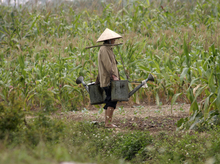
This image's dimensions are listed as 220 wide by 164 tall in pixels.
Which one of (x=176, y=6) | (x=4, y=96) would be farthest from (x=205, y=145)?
(x=176, y=6)

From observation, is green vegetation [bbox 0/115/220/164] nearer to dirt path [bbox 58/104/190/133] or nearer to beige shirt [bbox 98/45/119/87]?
dirt path [bbox 58/104/190/133]

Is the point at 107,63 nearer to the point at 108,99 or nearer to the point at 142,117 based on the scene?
the point at 108,99

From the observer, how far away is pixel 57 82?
689 centimetres

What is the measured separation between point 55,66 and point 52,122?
13.2ft

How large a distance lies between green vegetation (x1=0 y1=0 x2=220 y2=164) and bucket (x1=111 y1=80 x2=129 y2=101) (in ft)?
1.93

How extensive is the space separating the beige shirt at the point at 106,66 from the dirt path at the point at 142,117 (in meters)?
0.90

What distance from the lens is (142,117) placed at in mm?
5586

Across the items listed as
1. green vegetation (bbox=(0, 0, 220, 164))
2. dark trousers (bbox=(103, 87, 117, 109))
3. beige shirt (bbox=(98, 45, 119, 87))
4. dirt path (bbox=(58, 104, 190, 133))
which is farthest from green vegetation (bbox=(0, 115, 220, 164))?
beige shirt (bbox=(98, 45, 119, 87))

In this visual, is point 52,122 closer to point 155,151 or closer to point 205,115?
point 155,151

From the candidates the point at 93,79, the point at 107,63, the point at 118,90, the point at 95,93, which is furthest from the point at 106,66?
the point at 93,79

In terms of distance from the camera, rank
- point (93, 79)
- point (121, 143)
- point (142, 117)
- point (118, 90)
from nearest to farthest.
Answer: point (121, 143), point (118, 90), point (142, 117), point (93, 79)

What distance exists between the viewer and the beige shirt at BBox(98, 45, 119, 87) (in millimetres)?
4820

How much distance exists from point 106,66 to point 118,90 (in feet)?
1.49

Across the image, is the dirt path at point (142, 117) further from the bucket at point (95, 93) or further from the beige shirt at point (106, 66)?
the beige shirt at point (106, 66)
